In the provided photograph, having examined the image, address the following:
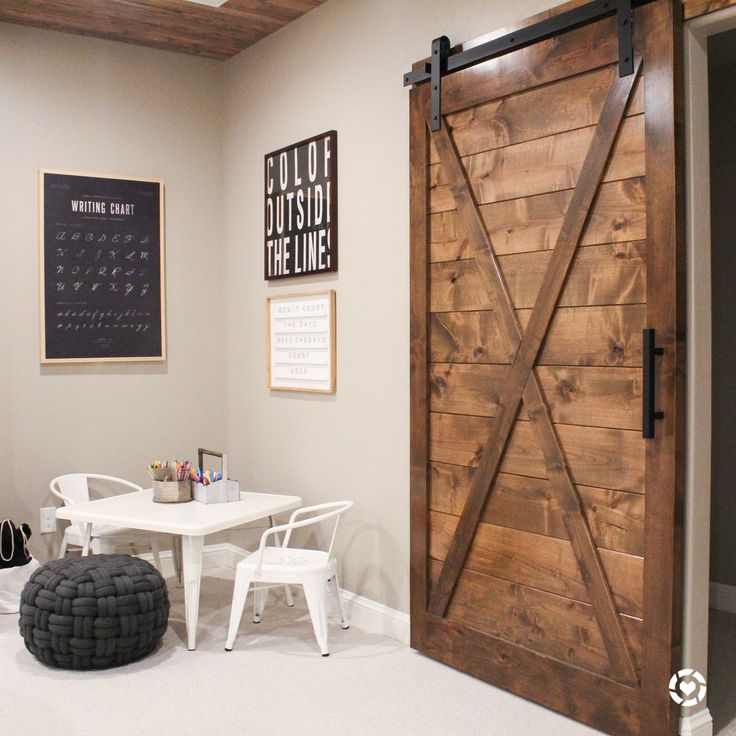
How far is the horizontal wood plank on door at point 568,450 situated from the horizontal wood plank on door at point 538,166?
2.51 feet

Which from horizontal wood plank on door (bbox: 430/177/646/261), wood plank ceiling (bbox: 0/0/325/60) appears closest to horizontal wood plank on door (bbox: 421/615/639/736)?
horizontal wood plank on door (bbox: 430/177/646/261)

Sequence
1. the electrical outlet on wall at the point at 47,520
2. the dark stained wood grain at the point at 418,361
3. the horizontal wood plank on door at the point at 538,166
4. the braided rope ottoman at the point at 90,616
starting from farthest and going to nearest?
the electrical outlet on wall at the point at 47,520 < the dark stained wood grain at the point at 418,361 < the braided rope ottoman at the point at 90,616 < the horizontal wood plank on door at the point at 538,166

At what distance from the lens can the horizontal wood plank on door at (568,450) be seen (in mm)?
2402

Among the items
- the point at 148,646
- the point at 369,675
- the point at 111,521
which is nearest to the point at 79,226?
the point at 111,521

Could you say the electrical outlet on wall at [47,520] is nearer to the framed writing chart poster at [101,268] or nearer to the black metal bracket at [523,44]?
the framed writing chart poster at [101,268]

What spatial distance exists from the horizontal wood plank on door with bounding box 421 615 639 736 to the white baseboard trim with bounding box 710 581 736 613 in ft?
4.85

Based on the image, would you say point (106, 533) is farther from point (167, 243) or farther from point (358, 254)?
point (358, 254)

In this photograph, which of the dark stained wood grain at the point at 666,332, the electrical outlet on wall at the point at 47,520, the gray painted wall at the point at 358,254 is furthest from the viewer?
the electrical outlet on wall at the point at 47,520

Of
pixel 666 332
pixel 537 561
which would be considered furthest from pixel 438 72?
pixel 537 561

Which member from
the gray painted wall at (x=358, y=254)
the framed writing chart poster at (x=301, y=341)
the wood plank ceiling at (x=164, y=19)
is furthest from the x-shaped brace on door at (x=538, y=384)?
the wood plank ceiling at (x=164, y=19)

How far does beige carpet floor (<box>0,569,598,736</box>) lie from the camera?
253 cm

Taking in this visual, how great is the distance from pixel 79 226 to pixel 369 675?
2555 mm

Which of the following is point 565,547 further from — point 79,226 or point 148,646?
point 79,226

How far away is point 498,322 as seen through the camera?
2.77 meters
